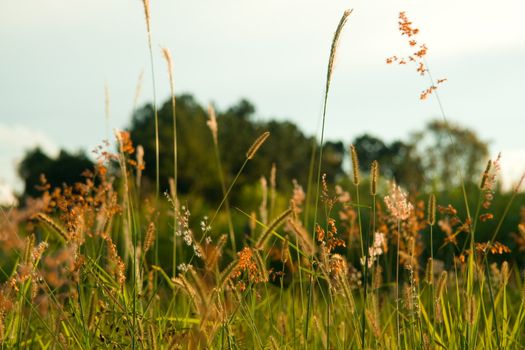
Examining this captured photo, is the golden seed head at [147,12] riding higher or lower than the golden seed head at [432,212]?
higher

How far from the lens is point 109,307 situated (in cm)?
335

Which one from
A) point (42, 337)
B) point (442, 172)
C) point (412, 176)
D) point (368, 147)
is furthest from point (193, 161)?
point (42, 337)

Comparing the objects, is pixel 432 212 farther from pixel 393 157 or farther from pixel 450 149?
pixel 393 157

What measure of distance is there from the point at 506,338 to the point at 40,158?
59973mm

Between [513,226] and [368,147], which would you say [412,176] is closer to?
[368,147]

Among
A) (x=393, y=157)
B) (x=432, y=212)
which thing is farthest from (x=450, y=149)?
(x=432, y=212)

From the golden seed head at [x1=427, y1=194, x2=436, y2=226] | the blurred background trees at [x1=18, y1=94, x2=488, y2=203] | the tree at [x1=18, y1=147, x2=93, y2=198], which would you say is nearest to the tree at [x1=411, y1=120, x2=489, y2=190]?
the blurred background trees at [x1=18, y1=94, x2=488, y2=203]

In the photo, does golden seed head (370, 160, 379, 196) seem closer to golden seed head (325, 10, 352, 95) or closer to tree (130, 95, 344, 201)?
golden seed head (325, 10, 352, 95)

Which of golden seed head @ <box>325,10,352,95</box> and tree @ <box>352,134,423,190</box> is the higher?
tree @ <box>352,134,423,190</box>

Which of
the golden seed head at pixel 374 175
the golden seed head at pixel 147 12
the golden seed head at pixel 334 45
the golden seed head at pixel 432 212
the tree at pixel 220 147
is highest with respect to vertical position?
the tree at pixel 220 147

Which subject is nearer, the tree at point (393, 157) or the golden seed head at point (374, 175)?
the golden seed head at point (374, 175)

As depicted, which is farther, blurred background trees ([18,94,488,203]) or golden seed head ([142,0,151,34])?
blurred background trees ([18,94,488,203])

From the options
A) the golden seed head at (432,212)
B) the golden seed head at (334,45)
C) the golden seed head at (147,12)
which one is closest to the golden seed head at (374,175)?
the golden seed head at (334,45)

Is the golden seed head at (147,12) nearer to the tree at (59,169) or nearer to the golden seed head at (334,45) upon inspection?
the golden seed head at (334,45)
